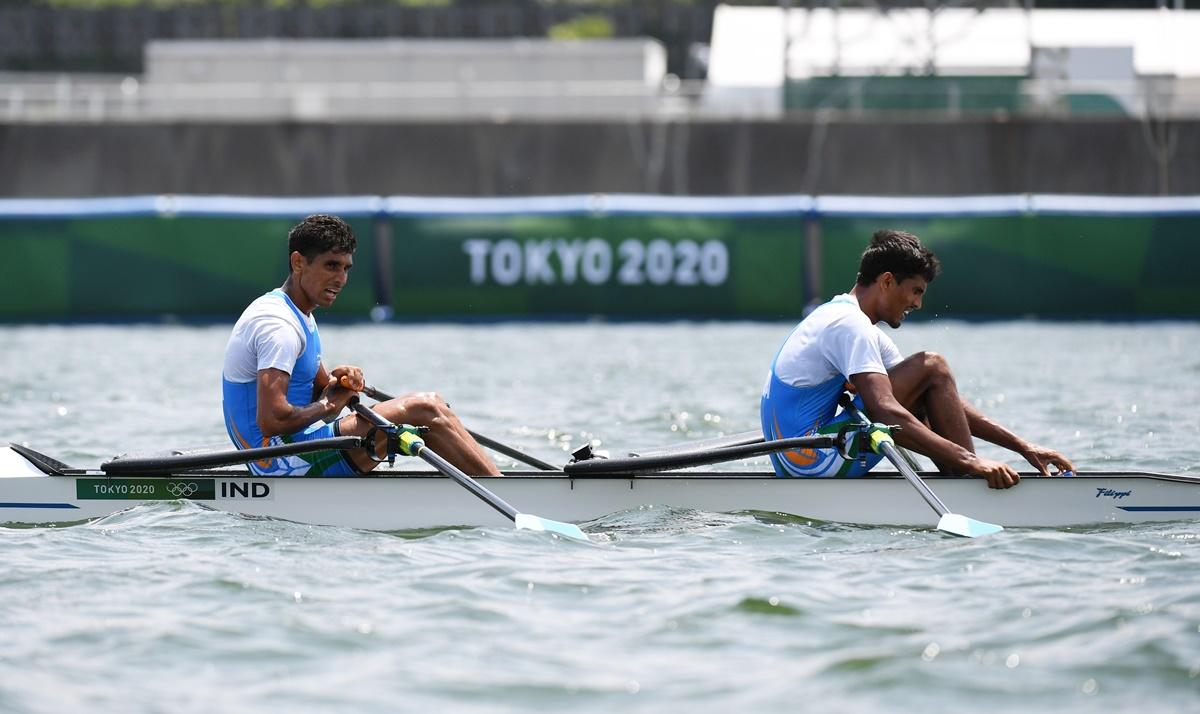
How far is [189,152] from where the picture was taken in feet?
75.8

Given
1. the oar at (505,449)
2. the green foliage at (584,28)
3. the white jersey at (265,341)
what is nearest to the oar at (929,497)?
the oar at (505,449)

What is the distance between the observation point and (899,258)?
24.4 feet

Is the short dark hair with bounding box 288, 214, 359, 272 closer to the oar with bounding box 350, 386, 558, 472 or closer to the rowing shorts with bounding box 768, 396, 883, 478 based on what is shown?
the oar with bounding box 350, 386, 558, 472

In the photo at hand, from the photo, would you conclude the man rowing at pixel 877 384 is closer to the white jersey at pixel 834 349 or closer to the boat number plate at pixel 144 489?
the white jersey at pixel 834 349

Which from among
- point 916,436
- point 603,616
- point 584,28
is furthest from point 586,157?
point 584,28

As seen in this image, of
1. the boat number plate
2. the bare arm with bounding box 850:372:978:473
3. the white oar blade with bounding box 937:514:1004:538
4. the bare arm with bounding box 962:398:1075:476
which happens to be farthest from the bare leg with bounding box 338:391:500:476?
the bare arm with bounding box 962:398:1075:476

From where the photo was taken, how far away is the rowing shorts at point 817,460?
25.1ft

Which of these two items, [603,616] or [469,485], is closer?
[603,616]

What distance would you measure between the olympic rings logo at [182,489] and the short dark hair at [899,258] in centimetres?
323

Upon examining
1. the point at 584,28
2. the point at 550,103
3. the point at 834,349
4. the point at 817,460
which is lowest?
the point at 817,460

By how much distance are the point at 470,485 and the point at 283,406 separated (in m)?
0.89

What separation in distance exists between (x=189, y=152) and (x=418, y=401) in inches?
652

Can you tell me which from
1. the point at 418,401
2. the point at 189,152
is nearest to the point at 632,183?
the point at 189,152

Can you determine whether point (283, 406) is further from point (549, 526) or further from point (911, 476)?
point (911, 476)
